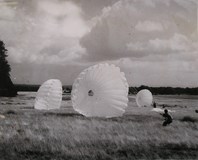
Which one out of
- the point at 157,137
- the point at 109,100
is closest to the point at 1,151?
the point at 157,137

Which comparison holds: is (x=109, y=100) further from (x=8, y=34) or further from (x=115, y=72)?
(x=8, y=34)

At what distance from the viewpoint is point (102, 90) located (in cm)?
1206

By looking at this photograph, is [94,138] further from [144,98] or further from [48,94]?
[144,98]

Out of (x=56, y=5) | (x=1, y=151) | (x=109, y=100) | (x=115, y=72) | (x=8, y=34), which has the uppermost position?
(x=56, y=5)

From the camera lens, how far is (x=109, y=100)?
1195cm

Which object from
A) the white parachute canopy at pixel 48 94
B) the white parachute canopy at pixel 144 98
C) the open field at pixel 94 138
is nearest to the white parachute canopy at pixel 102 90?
the open field at pixel 94 138

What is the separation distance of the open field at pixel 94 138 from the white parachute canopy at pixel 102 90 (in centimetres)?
36

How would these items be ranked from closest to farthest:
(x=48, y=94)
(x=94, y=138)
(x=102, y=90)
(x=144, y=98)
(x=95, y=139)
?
(x=95, y=139) < (x=94, y=138) < (x=102, y=90) < (x=48, y=94) < (x=144, y=98)

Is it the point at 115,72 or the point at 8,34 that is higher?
the point at 8,34

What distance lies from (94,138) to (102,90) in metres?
3.12

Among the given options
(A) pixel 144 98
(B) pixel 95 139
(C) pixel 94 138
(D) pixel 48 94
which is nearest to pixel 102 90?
(C) pixel 94 138

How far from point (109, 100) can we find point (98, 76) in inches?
34.1

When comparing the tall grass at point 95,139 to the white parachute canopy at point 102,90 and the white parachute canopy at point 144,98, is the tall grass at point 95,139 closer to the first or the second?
the white parachute canopy at point 102,90

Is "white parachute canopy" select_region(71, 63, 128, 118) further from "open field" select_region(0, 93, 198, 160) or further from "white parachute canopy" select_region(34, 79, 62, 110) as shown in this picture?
"white parachute canopy" select_region(34, 79, 62, 110)
